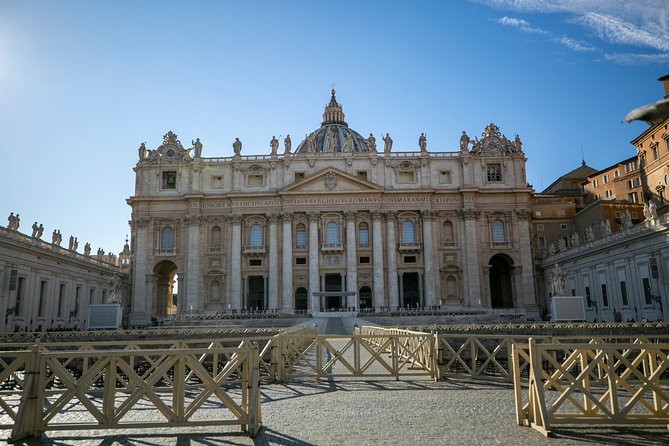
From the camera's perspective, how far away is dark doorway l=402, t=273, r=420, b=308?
2589 inches

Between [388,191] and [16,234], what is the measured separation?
39.3m

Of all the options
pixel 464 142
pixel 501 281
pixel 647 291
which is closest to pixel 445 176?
pixel 464 142

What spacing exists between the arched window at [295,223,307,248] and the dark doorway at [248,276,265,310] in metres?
6.30

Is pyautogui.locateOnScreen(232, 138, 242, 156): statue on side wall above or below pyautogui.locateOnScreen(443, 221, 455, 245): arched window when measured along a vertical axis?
above

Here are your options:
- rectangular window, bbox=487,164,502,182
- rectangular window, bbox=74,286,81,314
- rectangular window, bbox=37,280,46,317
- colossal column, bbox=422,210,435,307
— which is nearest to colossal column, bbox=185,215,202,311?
rectangular window, bbox=74,286,81,314

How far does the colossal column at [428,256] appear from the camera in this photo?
62791mm

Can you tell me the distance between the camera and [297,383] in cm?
1534

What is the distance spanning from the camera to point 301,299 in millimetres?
65188

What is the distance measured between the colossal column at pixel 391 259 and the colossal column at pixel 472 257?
27.3 feet

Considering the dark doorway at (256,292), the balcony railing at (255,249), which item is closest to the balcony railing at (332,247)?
the balcony railing at (255,249)

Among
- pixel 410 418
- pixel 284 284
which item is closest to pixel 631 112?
pixel 410 418

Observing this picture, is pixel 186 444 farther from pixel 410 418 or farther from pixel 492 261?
pixel 492 261

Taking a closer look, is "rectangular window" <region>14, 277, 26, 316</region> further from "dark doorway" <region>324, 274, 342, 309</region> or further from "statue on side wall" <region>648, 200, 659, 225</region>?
"statue on side wall" <region>648, 200, 659, 225</region>

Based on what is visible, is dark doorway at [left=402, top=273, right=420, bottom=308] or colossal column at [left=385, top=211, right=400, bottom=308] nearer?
colossal column at [left=385, top=211, right=400, bottom=308]
